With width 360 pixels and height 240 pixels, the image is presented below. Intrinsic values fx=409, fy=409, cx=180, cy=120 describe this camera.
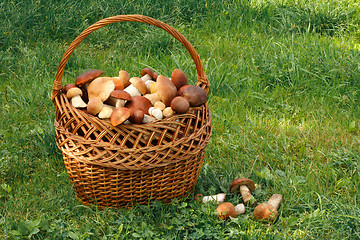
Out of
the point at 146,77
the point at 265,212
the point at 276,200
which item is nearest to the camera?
the point at 265,212

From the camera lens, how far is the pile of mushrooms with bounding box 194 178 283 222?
2.39m

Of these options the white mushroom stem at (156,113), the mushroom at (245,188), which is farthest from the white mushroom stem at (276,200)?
the white mushroom stem at (156,113)

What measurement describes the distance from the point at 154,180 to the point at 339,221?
1.09 m

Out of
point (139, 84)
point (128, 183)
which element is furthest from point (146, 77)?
point (128, 183)

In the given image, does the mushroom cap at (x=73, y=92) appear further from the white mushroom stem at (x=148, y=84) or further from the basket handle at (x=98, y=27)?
the white mushroom stem at (x=148, y=84)

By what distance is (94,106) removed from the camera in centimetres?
231

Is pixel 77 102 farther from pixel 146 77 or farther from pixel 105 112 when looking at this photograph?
pixel 146 77

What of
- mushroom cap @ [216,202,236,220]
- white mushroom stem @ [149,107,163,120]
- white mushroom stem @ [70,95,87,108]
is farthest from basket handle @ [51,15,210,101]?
mushroom cap @ [216,202,236,220]

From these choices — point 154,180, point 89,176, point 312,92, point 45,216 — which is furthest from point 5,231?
point 312,92

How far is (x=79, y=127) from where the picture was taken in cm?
232

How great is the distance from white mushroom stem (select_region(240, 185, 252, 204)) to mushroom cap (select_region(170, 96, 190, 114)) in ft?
2.21

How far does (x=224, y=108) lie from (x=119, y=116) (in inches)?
63.0

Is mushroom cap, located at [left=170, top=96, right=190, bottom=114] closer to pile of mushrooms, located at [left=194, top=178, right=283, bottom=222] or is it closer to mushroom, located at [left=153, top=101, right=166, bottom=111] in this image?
mushroom, located at [left=153, top=101, right=166, bottom=111]

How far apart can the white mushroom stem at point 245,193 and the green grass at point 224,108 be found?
0.26 feet
